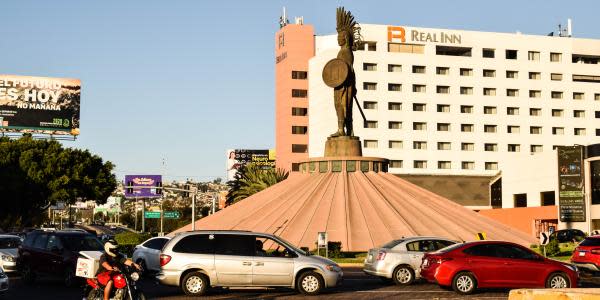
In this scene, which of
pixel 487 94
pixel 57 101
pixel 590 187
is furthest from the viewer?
pixel 487 94

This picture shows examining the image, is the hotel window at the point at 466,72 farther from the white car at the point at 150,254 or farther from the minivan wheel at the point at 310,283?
the minivan wheel at the point at 310,283

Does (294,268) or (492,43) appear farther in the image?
(492,43)

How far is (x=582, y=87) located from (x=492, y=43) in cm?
1309

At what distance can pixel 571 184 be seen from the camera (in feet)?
229

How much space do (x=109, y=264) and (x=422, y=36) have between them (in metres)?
85.2

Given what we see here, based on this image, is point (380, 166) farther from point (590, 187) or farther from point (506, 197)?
point (506, 197)

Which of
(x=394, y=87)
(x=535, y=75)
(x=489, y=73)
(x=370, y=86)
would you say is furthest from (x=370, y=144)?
(x=535, y=75)

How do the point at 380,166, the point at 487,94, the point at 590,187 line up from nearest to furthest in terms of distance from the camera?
1. the point at 380,166
2. the point at 590,187
3. the point at 487,94

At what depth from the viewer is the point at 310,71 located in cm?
10006

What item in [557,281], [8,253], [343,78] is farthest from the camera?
[343,78]

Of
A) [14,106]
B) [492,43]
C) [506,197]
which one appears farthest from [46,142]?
[492,43]

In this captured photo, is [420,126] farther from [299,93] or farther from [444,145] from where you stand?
[299,93]

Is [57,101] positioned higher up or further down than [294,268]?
higher up

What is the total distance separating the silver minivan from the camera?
2141 cm
